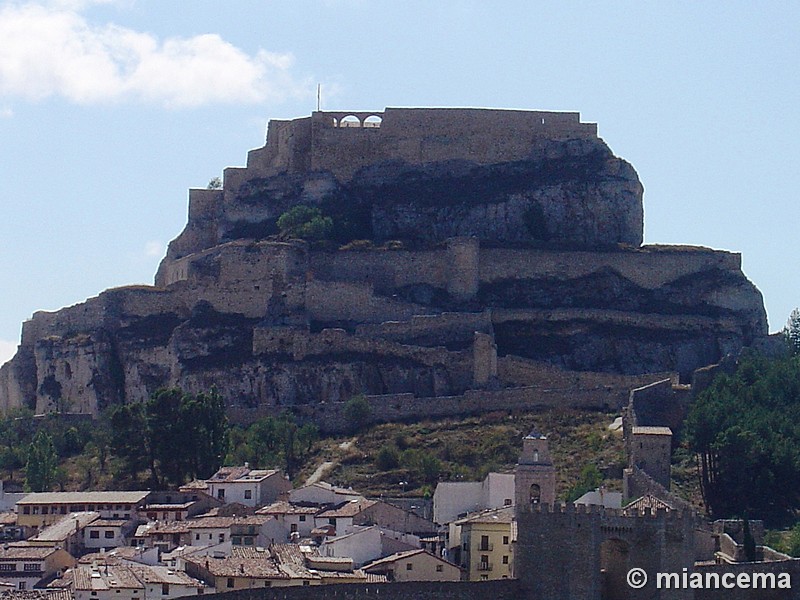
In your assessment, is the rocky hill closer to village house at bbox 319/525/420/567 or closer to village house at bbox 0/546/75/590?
village house at bbox 319/525/420/567

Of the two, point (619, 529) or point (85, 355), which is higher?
point (85, 355)

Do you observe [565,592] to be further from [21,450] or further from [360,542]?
[21,450]

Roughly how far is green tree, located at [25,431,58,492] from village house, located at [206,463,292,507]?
8.81 meters

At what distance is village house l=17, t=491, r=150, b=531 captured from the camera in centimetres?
7394

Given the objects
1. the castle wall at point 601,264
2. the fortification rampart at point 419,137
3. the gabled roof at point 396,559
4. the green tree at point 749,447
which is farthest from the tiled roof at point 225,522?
the fortification rampart at point 419,137

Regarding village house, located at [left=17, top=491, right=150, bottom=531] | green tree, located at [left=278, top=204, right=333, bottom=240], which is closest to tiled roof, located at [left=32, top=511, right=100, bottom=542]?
village house, located at [left=17, top=491, right=150, bottom=531]

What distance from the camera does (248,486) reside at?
7419cm

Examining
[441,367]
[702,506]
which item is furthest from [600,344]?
[702,506]

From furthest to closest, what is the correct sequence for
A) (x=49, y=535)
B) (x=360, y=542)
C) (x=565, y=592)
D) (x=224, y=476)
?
(x=224, y=476), (x=49, y=535), (x=360, y=542), (x=565, y=592)

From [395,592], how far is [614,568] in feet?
18.0

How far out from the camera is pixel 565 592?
5416 centimetres

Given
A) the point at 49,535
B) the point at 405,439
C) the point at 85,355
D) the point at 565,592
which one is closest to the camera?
the point at 565,592

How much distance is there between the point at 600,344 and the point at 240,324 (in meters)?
15.9

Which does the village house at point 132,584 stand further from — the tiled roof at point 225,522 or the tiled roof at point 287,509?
the tiled roof at point 287,509
